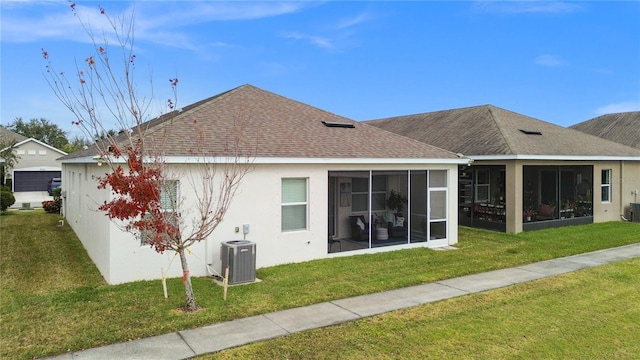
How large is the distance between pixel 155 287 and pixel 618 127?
34.1 meters

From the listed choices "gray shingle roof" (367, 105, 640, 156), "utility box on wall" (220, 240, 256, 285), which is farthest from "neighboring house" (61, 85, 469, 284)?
"gray shingle roof" (367, 105, 640, 156)

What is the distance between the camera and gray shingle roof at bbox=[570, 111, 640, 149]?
29.3 metres

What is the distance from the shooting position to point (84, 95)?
774 centimetres

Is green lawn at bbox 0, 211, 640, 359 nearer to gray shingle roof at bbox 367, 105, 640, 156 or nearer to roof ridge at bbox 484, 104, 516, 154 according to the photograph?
roof ridge at bbox 484, 104, 516, 154

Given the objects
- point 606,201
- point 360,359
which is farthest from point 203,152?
point 606,201

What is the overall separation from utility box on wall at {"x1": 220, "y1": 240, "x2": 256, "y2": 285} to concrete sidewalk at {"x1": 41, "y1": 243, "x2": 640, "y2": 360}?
2.09m

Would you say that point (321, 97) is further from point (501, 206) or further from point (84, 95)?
point (84, 95)

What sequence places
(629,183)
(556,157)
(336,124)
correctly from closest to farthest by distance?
(336,124)
(556,157)
(629,183)

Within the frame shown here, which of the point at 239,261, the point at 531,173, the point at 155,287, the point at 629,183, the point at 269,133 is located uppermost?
the point at 269,133

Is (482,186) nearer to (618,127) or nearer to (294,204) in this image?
(294,204)

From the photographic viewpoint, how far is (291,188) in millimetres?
11531

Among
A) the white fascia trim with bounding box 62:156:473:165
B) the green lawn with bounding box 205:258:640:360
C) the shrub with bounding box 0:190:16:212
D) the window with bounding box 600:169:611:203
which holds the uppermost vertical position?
the white fascia trim with bounding box 62:156:473:165

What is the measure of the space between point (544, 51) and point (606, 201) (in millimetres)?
7959

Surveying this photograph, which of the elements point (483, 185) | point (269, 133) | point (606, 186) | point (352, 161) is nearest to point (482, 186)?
point (483, 185)
